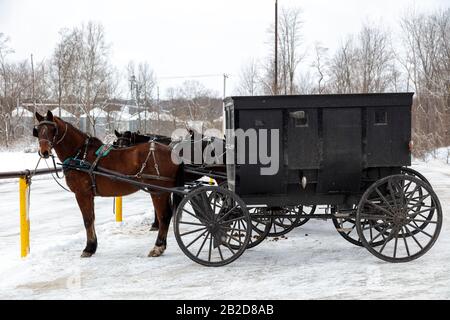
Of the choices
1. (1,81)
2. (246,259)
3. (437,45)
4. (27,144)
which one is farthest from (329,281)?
(1,81)

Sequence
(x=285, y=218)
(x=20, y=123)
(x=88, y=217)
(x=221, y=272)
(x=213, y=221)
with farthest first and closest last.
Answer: (x=20, y=123), (x=285, y=218), (x=88, y=217), (x=213, y=221), (x=221, y=272)

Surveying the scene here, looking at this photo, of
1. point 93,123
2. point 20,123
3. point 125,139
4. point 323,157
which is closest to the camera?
point 323,157

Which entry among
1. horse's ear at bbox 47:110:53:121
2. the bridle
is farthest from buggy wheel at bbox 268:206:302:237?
horse's ear at bbox 47:110:53:121

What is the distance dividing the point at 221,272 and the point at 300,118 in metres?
2.08

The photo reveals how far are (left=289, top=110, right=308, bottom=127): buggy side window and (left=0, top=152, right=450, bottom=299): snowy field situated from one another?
5.80ft

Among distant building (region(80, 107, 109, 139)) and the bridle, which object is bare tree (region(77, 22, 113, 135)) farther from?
the bridle

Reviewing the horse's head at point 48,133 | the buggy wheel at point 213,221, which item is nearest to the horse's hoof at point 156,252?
the buggy wheel at point 213,221

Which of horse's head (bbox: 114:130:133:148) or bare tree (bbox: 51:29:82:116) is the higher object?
bare tree (bbox: 51:29:82:116)

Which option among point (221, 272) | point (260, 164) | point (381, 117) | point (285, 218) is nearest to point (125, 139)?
point (285, 218)

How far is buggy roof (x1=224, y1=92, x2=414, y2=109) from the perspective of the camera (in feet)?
20.9

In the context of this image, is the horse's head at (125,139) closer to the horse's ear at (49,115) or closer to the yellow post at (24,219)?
the horse's ear at (49,115)

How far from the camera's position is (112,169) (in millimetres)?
7430

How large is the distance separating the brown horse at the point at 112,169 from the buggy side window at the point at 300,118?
1.94m

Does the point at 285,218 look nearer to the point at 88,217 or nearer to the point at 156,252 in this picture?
the point at 156,252
